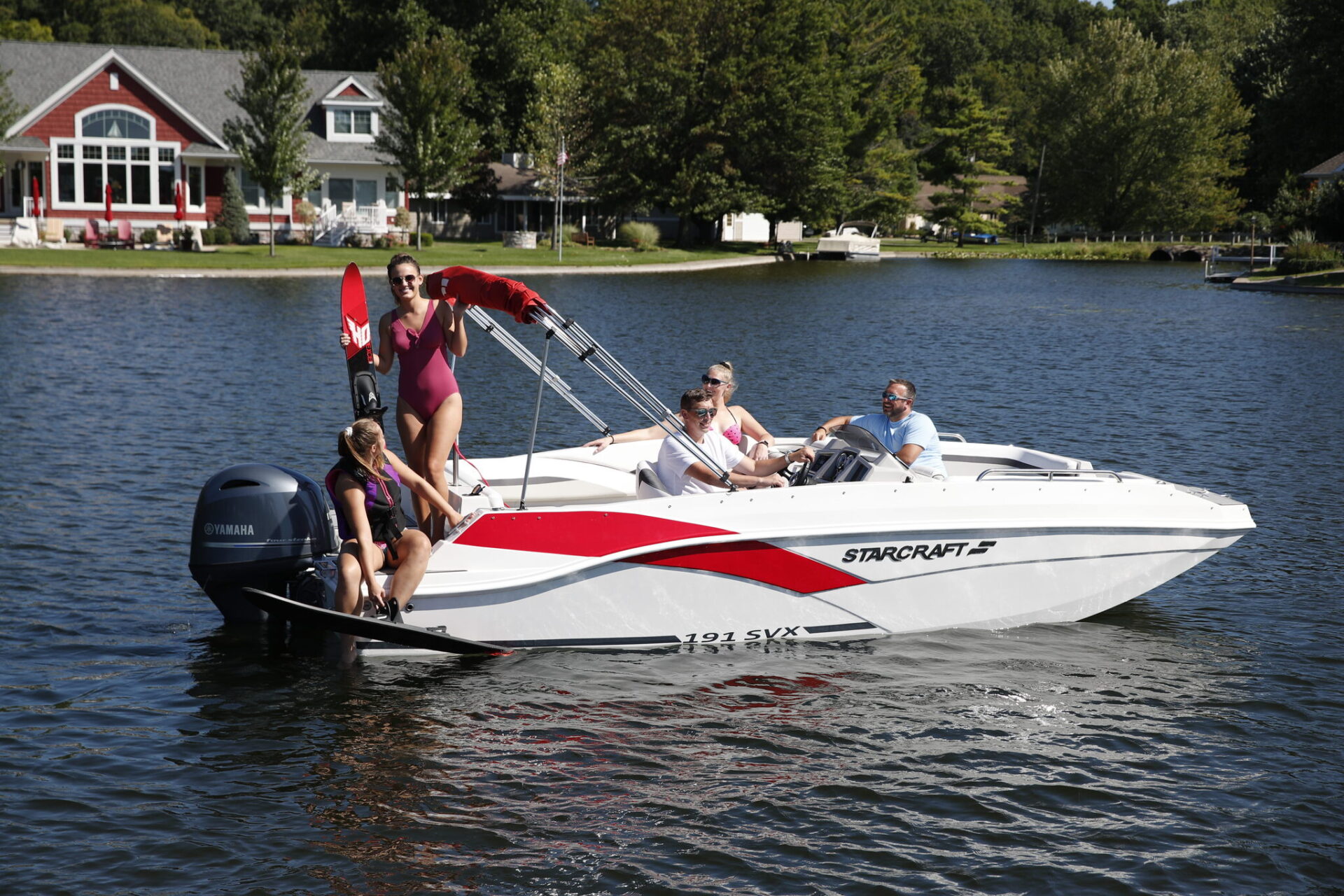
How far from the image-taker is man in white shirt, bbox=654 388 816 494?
8.23 metres

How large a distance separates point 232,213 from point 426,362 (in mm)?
43033

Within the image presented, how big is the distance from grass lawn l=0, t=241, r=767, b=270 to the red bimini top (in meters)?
33.0

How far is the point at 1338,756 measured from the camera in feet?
22.5

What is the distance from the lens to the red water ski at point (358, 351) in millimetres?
7883

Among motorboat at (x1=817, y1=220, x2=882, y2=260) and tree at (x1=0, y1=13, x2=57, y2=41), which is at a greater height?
tree at (x1=0, y1=13, x2=57, y2=41)

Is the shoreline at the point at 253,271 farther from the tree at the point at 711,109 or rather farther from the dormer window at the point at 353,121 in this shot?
the dormer window at the point at 353,121

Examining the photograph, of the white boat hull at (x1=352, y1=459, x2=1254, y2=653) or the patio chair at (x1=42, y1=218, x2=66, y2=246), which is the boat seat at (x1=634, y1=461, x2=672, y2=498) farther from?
the patio chair at (x1=42, y1=218, x2=66, y2=246)

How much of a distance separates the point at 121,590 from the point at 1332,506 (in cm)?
1090

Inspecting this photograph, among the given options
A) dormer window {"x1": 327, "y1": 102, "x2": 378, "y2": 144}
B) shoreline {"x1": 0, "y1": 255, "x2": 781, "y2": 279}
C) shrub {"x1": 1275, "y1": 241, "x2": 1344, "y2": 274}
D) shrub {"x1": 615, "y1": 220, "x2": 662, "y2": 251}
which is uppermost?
dormer window {"x1": 327, "y1": 102, "x2": 378, "y2": 144}

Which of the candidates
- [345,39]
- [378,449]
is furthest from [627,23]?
[378,449]

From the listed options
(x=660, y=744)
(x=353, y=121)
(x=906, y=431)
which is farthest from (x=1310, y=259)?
(x=660, y=744)

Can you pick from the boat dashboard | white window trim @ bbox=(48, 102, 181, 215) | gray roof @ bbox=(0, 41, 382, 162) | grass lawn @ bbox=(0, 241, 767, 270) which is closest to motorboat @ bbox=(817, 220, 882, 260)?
grass lawn @ bbox=(0, 241, 767, 270)

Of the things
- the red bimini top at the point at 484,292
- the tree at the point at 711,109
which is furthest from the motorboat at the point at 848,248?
the red bimini top at the point at 484,292

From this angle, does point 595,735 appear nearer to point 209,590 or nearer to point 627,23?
point 209,590
